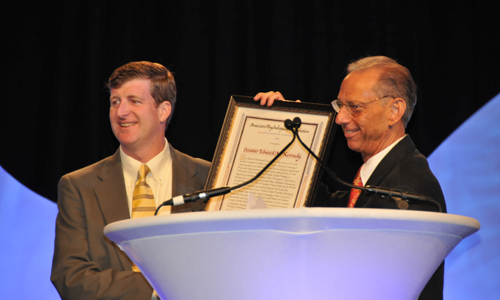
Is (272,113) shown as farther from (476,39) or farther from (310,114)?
(476,39)

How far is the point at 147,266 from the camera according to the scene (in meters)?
1.03

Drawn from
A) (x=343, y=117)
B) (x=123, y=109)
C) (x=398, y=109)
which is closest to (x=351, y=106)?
(x=343, y=117)

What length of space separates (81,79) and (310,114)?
6.12 ft

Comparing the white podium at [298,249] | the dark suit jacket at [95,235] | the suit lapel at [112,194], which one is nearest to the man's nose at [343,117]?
the dark suit jacket at [95,235]

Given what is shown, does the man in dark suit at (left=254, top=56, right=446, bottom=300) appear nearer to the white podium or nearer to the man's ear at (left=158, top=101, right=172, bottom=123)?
the man's ear at (left=158, top=101, right=172, bottom=123)

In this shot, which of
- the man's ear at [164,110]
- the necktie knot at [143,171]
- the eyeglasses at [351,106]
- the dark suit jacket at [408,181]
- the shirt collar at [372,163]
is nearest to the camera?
the dark suit jacket at [408,181]

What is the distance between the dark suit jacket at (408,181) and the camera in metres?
1.74

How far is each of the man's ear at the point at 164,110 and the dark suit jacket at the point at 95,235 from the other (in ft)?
0.88

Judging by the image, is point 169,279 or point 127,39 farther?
point 127,39

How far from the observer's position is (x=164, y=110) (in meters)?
2.65

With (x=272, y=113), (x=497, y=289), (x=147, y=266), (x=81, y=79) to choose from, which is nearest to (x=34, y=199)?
(x=81, y=79)

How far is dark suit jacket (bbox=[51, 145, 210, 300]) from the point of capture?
1.98m

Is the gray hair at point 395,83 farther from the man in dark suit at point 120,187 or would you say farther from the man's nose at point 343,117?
the man in dark suit at point 120,187

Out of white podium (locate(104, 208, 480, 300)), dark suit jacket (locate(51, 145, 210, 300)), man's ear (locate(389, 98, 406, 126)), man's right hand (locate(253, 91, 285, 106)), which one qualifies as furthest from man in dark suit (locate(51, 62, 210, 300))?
white podium (locate(104, 208, 480, 300))
